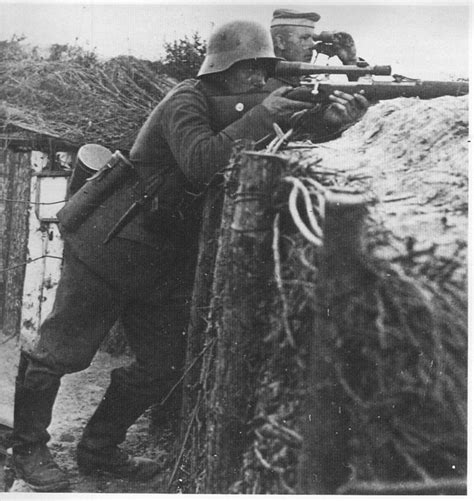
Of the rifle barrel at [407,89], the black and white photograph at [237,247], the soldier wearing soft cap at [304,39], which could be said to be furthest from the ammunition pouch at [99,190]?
the soldier wearing soft cap at [304,39]

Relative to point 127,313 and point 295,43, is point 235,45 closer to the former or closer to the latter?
point 295,43

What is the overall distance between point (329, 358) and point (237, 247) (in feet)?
1.46

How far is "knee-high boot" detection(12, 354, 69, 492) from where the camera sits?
2965mm

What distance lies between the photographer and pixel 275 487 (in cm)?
217

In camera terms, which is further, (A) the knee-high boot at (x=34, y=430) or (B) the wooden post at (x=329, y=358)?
(A) the knee-high boot at (x=34, y=430)

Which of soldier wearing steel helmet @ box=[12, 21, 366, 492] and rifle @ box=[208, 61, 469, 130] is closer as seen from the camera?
rifle @ box=[208, 61, 469, 130]

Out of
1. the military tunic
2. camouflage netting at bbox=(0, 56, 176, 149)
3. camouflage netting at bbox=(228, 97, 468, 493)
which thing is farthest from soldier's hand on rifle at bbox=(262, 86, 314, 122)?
camouflage netting at bbox=(0, 56, 176, 149)

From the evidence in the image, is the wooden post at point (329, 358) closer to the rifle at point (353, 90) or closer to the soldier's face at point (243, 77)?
the rifle at point (353, 90)

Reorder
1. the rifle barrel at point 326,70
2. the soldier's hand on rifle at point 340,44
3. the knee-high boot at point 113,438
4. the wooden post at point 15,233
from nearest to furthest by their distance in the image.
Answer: the rifle barrel at point 326,70
the knee-high boot at point 113,438
the soldier's hand on rifle at point 340,44
the wooden post at point 15,233

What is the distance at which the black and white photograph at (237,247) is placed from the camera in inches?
82.7

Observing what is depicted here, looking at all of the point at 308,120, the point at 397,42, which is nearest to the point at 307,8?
the point at 397,42

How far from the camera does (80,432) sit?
11.1ft

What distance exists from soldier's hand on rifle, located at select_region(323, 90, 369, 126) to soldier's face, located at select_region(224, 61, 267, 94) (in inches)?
14.2

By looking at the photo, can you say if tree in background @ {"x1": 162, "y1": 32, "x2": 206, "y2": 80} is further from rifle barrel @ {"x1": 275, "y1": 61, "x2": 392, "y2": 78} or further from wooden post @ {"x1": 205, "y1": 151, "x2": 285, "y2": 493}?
wooden post @ {"x1": 205, "y1": 151, "x2": 285, "y2": 493}
